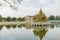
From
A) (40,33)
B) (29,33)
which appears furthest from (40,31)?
(29,33)

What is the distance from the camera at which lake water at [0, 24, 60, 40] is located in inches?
78.3

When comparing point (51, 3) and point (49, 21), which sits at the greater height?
point (51, 3)

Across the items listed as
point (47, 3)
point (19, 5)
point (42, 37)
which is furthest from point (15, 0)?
point (42, 37)

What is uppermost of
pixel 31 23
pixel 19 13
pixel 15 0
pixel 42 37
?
pixel 15 0

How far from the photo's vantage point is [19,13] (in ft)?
6.65

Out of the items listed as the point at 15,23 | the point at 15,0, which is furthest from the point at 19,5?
the point at 15,23

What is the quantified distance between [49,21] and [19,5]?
1.48ft

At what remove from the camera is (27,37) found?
1.99m

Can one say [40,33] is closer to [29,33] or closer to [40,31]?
[40,31]

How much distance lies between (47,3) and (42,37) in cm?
45

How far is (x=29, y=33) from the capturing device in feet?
6.55

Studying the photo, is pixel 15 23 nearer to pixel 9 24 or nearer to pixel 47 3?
pixel 9 24

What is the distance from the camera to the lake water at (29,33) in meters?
1.99

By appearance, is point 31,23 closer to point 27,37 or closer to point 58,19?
point 27,37
